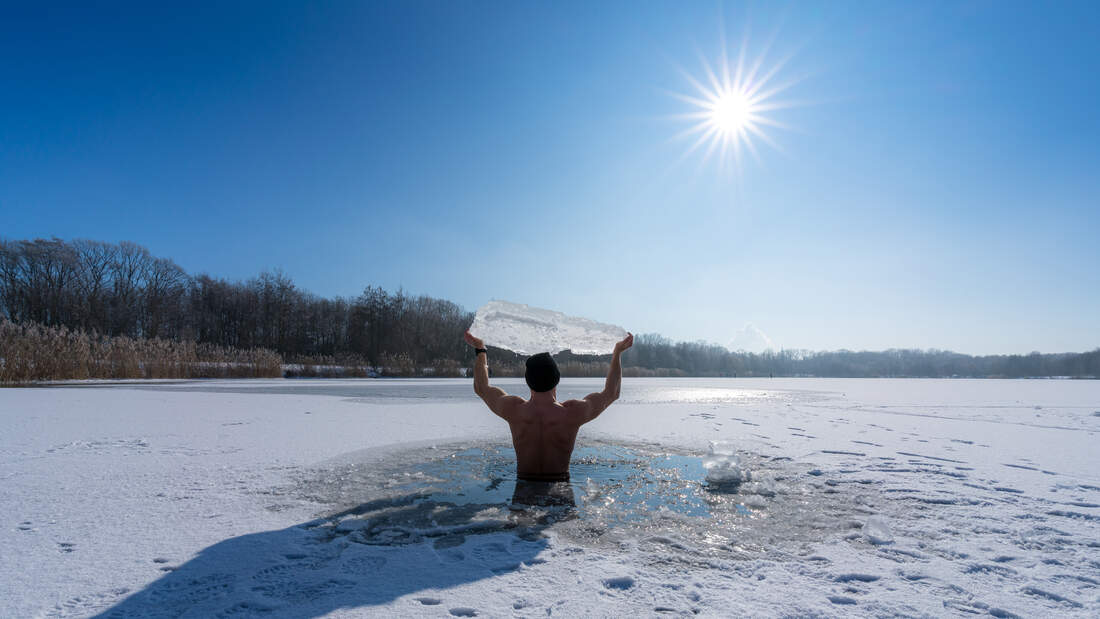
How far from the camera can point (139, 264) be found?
1743 inches

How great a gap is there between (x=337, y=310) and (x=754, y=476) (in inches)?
1870

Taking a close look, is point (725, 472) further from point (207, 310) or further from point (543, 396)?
point (207, 310)

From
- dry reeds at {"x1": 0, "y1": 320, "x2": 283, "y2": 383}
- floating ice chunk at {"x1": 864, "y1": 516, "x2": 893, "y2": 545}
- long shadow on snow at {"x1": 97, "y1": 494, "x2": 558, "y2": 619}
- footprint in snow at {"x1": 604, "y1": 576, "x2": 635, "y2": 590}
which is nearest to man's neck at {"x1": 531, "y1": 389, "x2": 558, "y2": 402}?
long shadow on snow at {"x1": 97, "y1": 494, "x2": 558, "y2": 619}

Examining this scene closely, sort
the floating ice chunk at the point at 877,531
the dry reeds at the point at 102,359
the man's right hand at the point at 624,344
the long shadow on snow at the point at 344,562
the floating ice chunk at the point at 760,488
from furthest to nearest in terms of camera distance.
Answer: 1. the dry reeds at the point at 102,359
2. the man's right hand at the point at 624,344
3. the floating ice chunk at the point at 760,488
4. the floating ice chunk at the point at 877,531
5. the long shadow on snow at the point at 344,562

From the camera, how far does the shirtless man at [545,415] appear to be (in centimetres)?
387

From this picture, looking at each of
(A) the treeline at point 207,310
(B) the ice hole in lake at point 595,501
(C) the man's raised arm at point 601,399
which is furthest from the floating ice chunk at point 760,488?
(A) the treeline at point 207,310

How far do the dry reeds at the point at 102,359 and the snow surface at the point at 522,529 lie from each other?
11105 millimetres

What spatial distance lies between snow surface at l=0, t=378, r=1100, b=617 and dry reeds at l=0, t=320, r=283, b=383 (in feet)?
36.4

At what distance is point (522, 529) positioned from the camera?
2.74 metres

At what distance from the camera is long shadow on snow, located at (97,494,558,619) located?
1781mm

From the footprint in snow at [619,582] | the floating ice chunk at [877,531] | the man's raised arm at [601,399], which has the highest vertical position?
the man's raised arm at [601,399]

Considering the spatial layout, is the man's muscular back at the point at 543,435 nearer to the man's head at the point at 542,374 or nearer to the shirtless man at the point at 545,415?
the shirtless man at the point at 545,415

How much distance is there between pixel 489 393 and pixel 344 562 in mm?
1970

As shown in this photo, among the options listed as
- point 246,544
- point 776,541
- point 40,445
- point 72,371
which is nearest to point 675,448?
point 776,541
